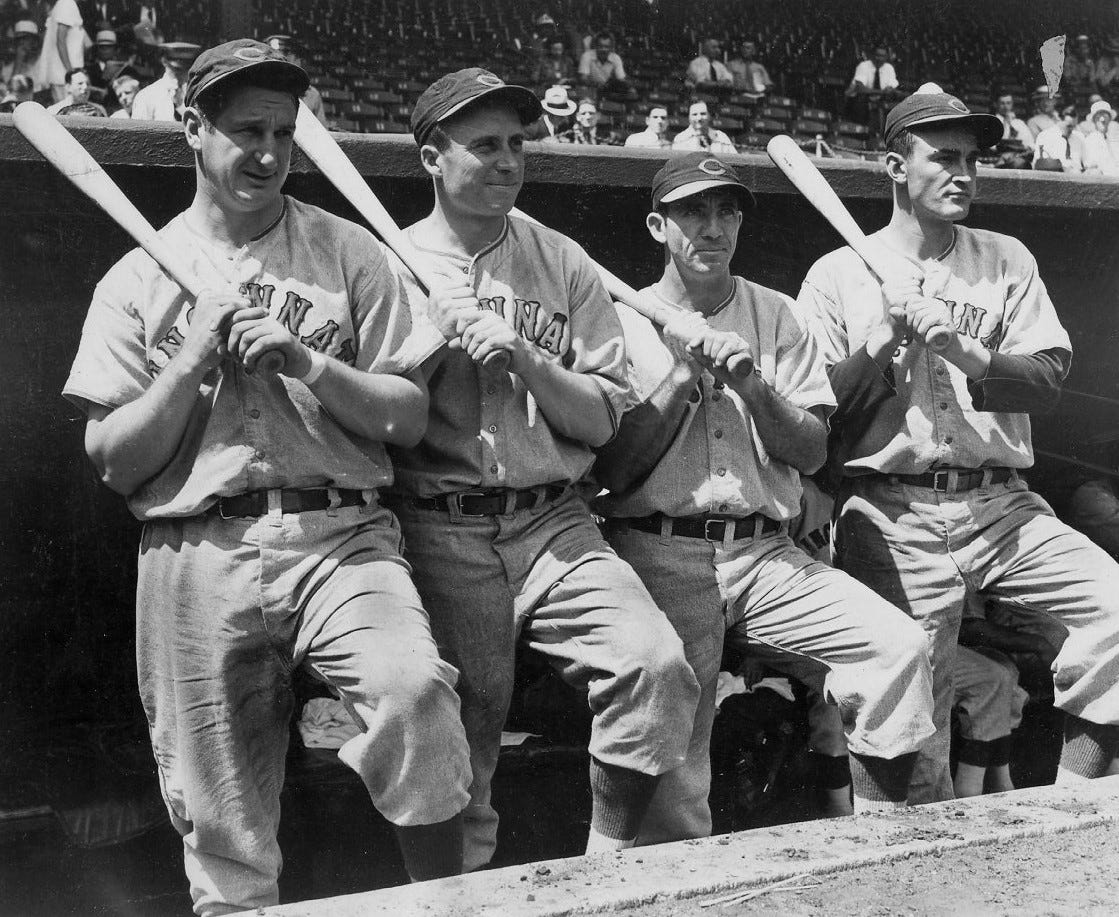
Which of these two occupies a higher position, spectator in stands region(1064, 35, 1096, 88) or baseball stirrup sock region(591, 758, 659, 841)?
spectator in stands region(1064, 35, 1096, 88)

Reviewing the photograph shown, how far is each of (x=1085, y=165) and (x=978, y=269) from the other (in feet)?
14.9

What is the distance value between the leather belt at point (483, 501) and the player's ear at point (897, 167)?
1.36 meters

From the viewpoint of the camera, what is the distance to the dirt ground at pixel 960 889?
2135 millimetres

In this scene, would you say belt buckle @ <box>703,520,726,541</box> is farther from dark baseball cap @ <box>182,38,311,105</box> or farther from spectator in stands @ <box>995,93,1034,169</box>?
spectator in stands @ <box>995,93,1034,169</box>

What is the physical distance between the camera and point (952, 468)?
3.32m

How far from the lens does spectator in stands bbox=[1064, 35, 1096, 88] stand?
805 centimetres

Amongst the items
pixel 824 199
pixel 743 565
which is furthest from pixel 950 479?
pixel 824 199

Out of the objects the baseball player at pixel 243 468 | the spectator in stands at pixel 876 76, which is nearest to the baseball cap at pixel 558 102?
the spectator in stands at pixel 876 76

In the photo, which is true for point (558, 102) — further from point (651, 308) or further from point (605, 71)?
point (651, 308)

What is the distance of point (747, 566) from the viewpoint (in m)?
2.95

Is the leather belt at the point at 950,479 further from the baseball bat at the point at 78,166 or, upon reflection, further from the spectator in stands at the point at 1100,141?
the spectator in stands at the point at 1100,141

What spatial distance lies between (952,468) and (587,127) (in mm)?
4722

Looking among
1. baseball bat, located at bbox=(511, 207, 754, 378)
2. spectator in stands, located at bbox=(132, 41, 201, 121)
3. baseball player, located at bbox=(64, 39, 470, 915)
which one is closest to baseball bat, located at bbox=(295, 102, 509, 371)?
baseball player, located at bbox=(64, 39, 470, 915)

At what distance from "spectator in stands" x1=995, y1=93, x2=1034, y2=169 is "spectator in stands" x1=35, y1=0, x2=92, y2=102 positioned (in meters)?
5.40
